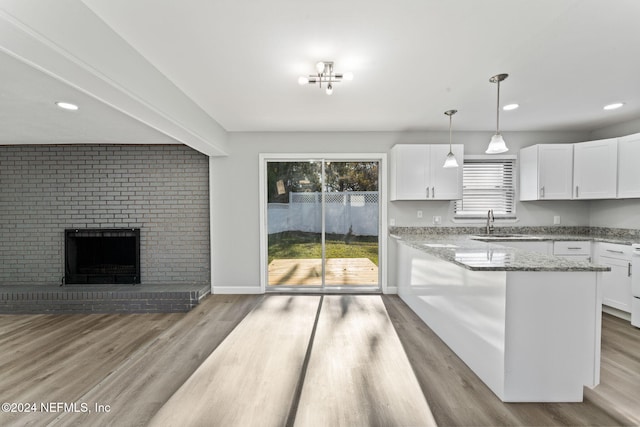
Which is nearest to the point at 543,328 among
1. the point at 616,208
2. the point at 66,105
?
the point at 616,208

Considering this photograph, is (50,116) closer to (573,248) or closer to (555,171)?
(555,171)

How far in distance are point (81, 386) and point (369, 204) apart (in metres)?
3.70

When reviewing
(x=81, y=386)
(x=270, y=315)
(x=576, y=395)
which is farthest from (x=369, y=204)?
(x=81, y=386)

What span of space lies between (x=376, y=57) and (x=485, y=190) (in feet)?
10.2

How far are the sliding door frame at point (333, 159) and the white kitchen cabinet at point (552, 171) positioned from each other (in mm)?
2098

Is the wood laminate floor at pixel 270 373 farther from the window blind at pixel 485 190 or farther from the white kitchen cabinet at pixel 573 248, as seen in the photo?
the window blind at pixel 485 190

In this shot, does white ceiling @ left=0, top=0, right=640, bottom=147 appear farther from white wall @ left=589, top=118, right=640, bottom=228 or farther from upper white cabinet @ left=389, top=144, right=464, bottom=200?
upper white cabinet @ left=389, top=144, right=464, bottom=200

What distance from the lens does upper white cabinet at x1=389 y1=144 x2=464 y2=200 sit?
3.96 meters

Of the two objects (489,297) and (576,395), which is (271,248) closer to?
(489,297)

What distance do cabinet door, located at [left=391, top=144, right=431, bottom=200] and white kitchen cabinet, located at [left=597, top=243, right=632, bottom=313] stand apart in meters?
2.19

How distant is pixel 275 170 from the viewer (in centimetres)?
434

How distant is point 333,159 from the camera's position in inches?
168

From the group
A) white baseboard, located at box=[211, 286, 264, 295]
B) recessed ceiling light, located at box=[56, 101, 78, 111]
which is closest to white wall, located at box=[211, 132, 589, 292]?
white baseboard, located at box=[211, 286, 264, 295]

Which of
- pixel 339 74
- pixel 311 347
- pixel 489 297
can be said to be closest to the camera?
pixel 489 297
